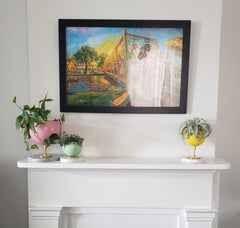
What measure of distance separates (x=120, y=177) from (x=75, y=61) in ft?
2.73

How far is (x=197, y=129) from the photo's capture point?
141cm

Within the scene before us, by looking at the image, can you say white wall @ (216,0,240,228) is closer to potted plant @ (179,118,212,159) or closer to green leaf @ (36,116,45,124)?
potted plant @ (179,118,212,159)

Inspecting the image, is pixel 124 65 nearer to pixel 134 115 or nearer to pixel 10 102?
pixel 134 115

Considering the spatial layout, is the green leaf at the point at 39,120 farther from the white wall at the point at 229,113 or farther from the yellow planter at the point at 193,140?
the white wall at the point at 229,113

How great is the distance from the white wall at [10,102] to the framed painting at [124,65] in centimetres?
37

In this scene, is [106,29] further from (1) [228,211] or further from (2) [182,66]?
(1) [228,211]

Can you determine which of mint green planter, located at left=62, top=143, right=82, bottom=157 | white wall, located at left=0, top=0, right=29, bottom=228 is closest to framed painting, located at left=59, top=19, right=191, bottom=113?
mint green planter, located at left=62, top=143, right=82, bottom=157

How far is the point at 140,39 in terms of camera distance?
150 centimetres

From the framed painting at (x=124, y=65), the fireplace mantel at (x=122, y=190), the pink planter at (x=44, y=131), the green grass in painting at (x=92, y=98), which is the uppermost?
the framed painting at (x=124, y=65)

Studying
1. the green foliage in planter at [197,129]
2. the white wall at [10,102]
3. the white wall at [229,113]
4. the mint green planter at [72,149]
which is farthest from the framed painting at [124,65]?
the white wall at [229,113]

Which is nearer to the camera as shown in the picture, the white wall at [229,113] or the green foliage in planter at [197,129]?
the green foliage in planter at [197,129]

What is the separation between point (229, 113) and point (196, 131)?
66cm

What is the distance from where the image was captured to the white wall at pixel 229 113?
6.06 ft

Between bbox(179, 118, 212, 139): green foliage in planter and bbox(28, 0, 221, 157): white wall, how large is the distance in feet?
0.39
